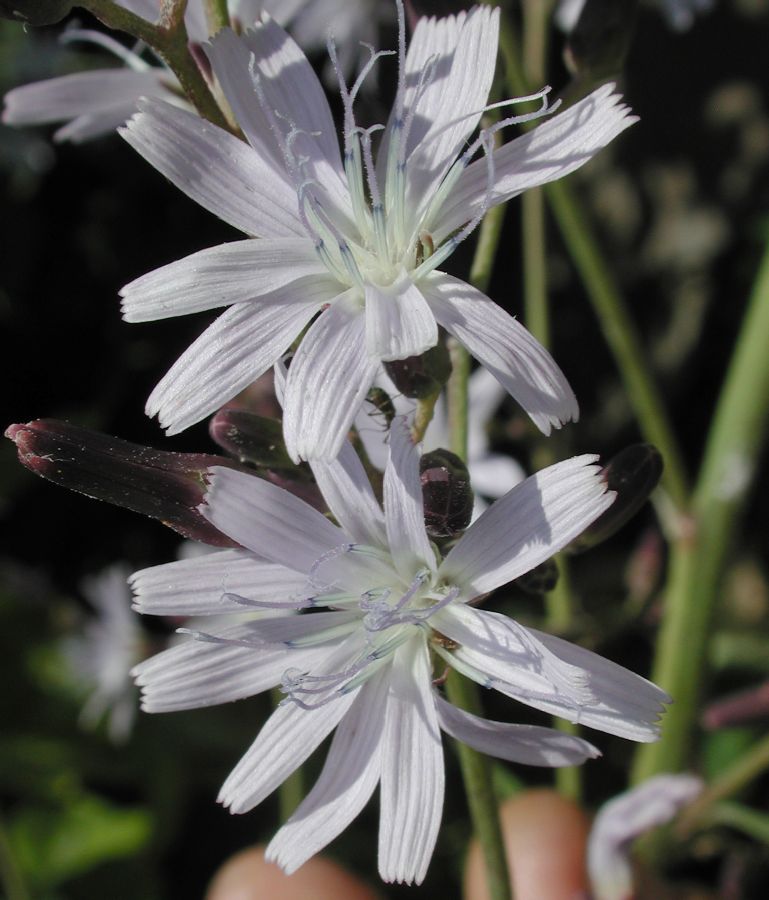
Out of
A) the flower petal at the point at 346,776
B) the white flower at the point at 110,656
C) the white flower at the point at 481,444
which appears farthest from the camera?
the white flower at the point at 110,656

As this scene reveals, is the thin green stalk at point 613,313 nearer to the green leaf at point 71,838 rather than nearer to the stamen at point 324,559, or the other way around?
the stamen at point 324,559

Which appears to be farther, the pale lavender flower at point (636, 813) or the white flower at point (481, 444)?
the white flower at point (481, 444)

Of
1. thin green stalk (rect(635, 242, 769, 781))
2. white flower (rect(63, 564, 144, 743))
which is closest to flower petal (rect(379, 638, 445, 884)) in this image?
thin green stalk (rect(635, 242, 769, 781))

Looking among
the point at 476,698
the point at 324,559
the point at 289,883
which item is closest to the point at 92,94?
the point at 324,559

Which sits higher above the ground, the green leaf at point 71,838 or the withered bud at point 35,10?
the withered bud at point 35,10

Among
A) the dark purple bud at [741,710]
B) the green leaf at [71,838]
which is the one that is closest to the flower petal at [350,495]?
the dark purple bud at [741,710]

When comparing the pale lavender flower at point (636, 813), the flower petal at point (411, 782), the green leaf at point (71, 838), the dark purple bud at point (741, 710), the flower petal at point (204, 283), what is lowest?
the green leaf at point (71, 838)

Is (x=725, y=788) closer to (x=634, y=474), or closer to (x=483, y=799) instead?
(x=483, y=799)

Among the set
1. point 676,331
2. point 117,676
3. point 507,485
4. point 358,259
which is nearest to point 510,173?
point 358,259

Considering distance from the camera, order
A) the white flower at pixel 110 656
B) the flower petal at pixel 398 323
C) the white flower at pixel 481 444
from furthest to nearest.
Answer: the white flower at pixel 110 656, the white flower at pixel 481 444, the flower petal at pixel 398 323
